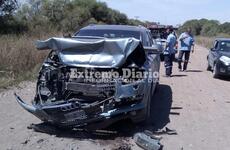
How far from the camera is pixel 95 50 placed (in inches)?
291

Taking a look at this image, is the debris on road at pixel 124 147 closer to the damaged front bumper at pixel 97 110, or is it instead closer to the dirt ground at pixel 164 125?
the dirt ground at pixel 164 125

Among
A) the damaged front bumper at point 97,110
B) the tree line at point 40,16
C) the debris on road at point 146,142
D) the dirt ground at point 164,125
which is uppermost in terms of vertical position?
the tree line at point 40,16

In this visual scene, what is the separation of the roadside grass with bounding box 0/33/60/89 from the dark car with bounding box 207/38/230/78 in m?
6.39

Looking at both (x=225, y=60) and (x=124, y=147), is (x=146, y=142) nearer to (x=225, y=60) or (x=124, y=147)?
(x=124, y=147)

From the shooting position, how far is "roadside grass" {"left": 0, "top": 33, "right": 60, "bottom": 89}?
40.4ft

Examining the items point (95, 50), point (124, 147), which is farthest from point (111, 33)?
point (124, 147)

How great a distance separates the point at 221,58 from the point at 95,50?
918cm

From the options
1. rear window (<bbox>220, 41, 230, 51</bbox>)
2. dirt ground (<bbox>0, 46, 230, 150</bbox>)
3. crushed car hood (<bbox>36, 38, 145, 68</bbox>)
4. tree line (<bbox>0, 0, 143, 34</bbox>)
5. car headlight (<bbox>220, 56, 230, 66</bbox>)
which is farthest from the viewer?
tree line (<bbox>0, 0, 143, 34</bbox>)

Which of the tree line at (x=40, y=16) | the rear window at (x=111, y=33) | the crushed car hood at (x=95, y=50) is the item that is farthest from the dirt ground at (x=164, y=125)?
the tree line at (x=40, y=16)

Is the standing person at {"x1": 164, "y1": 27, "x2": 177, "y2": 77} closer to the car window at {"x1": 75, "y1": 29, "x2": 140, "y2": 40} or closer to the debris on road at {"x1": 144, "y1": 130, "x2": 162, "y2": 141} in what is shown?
the car window at {"x1": 75, "y1": 29, "x2": 140, "y2": 40}

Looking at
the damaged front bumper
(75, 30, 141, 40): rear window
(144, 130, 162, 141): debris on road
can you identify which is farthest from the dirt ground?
(75, 30, 141, 40): rear window

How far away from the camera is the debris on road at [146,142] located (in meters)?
6.19

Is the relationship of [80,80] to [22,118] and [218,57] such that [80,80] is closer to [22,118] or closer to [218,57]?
[22,118]

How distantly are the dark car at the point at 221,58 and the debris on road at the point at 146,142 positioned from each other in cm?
945
